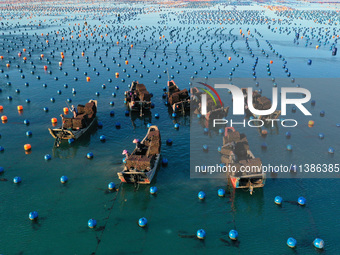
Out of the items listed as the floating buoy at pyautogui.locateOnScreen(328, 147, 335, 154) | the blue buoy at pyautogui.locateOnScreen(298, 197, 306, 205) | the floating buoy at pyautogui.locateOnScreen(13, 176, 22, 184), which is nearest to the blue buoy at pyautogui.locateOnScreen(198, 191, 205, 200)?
the blue buoy at pyautogui.locateOnScreen(298, 197, 306, 205)

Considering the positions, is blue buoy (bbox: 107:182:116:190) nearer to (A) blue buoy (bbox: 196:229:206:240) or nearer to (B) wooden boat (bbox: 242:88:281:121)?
(A) blue buoy (bbox: 196:229:206:240)

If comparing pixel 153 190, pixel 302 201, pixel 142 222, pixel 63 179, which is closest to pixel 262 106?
pixel 302 201

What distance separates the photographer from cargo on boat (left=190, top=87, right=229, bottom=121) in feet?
126

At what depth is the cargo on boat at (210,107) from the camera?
38406 mm

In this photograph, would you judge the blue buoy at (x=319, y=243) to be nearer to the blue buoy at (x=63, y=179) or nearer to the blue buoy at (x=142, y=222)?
the blue buoy at (x=142, y=222)

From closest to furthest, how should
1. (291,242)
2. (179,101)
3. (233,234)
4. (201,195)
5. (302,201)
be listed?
(291,242)
(233,234)
(302,201)
(201,195)
(179,101)

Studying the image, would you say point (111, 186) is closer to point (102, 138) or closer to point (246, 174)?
point (102, 138)

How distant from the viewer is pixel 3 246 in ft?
65.0

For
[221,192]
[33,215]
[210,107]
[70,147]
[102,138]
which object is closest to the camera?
[33,215]

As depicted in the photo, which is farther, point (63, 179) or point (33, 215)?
point (63, 179)

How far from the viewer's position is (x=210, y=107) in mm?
40250

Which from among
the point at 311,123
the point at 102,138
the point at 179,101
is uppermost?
the point at 179,101

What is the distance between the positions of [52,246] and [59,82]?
146 ft

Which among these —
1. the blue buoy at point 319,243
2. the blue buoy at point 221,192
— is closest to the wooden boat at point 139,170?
the blue buoy at point 221,192
